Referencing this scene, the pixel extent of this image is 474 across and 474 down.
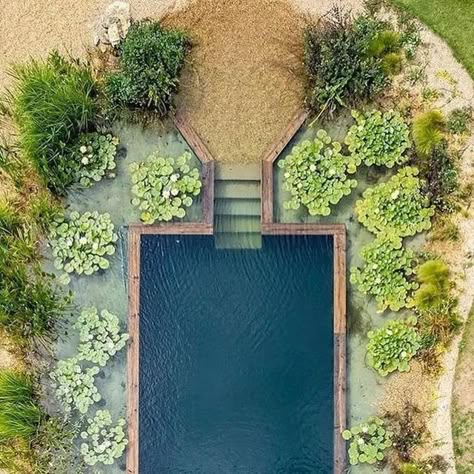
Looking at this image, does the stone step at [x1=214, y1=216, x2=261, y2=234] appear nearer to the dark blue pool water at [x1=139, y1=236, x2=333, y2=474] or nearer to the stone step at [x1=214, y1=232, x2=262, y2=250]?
the stone step at [x1=214, y1=232, x2=262, y2=250]

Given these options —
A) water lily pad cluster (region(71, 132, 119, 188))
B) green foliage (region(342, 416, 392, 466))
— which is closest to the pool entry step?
water lily pad cluster (region(71, 132, 119, 188))

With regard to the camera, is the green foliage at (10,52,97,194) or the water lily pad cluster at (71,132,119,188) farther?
the water lily pad cluster at (71,132,119,188)

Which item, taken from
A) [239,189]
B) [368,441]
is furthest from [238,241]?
[368,441]

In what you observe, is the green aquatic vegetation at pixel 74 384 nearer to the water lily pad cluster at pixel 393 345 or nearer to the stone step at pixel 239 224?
the stone step at pixel 239 224

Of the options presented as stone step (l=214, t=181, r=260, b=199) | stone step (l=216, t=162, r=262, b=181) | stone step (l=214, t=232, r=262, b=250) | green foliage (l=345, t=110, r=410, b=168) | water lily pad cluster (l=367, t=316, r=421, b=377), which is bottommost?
water lily pad cluster (l=367, t=316, r=421, b=377)

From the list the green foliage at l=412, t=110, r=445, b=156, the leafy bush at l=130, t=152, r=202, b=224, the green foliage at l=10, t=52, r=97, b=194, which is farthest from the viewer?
the leafy bush at l=130, t=152, r=202, b=224

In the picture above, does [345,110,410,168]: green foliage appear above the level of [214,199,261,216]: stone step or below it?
above

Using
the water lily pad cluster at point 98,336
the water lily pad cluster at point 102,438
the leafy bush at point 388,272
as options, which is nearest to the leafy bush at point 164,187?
the water lily pad cluster at point 98,336

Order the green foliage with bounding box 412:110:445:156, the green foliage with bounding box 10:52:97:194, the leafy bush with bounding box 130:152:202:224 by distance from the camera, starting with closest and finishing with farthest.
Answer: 1. the green foliage with bounding box 10:52:97:194
2. the green foliage with bounding box 412:110:445:156
3. the leafy bush with bounding box 130:152:202:224
